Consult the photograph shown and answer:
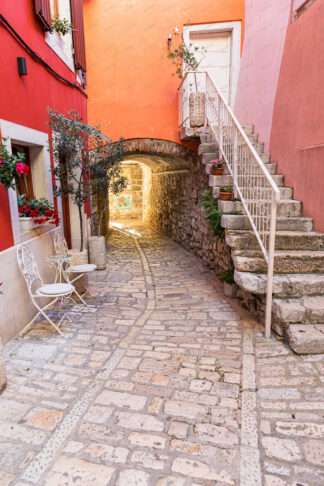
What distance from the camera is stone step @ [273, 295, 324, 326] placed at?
10.6ft

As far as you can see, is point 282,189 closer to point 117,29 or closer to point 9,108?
point 9,108

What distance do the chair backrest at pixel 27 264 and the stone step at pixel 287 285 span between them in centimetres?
249

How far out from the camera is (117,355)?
3.20 metres

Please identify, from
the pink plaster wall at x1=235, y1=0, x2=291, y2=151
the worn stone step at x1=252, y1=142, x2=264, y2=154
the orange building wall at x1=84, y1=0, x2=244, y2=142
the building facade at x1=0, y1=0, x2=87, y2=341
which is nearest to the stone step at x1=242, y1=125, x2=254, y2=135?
the pink plaster wall at x1=235, y1=0, x2=291, y2=151

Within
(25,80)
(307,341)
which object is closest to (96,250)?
(25,80)

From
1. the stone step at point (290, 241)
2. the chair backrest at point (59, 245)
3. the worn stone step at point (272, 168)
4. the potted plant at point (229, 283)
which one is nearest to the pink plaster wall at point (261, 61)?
the worn stone step at point (272, 168)

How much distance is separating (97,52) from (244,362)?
720 centimetres

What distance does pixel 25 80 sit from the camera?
392 cm

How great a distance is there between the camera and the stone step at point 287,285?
3.46 metres

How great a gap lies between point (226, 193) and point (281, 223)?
916 mm

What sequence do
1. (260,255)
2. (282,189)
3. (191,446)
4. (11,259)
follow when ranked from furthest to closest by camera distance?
(282,189), (260,255), (11,259), (191,446)

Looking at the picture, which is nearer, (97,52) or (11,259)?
(11,259)

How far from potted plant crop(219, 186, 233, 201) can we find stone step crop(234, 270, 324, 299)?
1588 mm

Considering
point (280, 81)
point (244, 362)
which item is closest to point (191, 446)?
point (244, 362)
